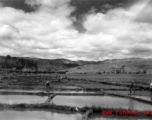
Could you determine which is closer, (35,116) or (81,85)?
(35,116)

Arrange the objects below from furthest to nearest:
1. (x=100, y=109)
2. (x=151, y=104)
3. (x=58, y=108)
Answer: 1. (x=151, y=104)
2. (x=58, y=108)
3. (x=100, y=109)

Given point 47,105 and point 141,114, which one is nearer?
point 141,114

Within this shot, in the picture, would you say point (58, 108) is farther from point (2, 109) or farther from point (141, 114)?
point (141, 114)

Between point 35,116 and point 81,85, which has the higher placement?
point 35,116

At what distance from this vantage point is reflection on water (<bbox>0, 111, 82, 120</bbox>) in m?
13.4

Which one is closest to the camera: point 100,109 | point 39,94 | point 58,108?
point 100,109

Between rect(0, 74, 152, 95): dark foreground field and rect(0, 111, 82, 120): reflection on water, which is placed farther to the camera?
rect(0, 74, 152, 95): dark foreground field

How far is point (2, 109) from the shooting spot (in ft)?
53.5

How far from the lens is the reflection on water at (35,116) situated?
44.0 ft

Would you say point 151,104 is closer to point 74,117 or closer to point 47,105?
point 74,117

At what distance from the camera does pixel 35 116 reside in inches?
551

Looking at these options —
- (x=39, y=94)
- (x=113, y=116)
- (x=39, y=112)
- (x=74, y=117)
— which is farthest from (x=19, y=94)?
(x=113, y=116)

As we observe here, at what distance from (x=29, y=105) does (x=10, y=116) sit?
2973mm

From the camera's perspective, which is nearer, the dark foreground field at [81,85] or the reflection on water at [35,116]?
the reflection on water at [35,116]
